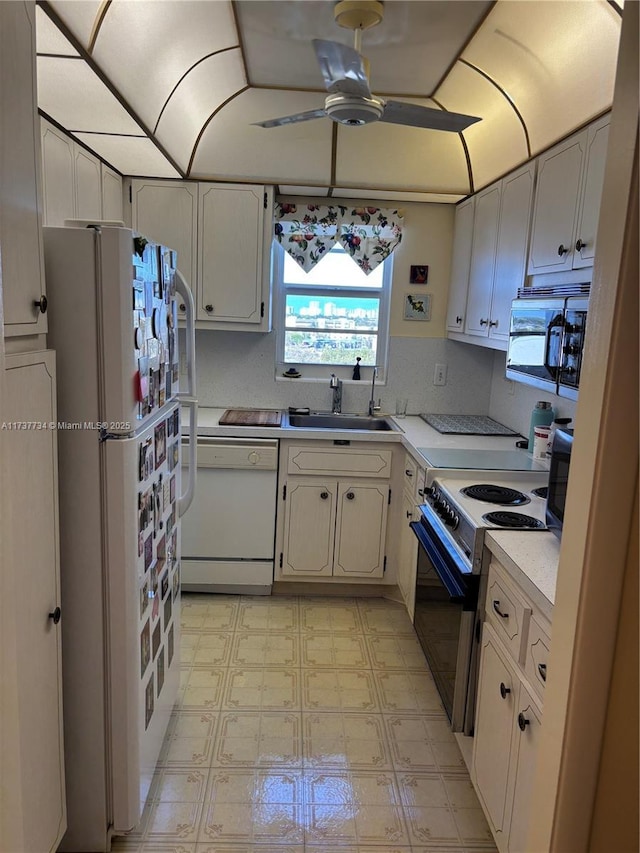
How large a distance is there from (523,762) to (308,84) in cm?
289

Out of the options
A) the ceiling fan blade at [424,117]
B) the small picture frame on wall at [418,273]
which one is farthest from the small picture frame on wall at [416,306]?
the ceiling fan blade at [424,117]

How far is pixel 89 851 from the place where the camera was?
1707 millimetres

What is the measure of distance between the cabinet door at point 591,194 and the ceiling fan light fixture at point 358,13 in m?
0.86

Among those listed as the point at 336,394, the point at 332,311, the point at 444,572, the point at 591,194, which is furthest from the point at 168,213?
the point at 444,572

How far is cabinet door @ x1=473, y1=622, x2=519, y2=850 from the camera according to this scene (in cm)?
163

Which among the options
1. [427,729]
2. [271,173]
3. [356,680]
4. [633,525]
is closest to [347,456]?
[356,680]

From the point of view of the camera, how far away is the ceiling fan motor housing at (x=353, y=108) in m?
1.89

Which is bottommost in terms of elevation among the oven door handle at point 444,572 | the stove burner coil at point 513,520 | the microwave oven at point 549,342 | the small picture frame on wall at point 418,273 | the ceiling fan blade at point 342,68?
the oven door handle at point 444,572

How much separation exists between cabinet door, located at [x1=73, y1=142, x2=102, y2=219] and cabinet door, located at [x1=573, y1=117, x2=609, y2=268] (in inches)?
77.5

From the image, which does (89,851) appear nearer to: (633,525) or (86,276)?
(86,276)

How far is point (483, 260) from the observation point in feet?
10.1

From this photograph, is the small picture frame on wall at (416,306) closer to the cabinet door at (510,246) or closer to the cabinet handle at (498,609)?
the cabinet door at (510,246)

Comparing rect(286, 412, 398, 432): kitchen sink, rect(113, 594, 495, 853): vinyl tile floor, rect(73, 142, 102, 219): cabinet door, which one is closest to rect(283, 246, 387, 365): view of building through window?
rect(286, 412, 398, 432): kitchen sink

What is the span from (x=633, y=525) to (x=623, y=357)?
0.20 metres
